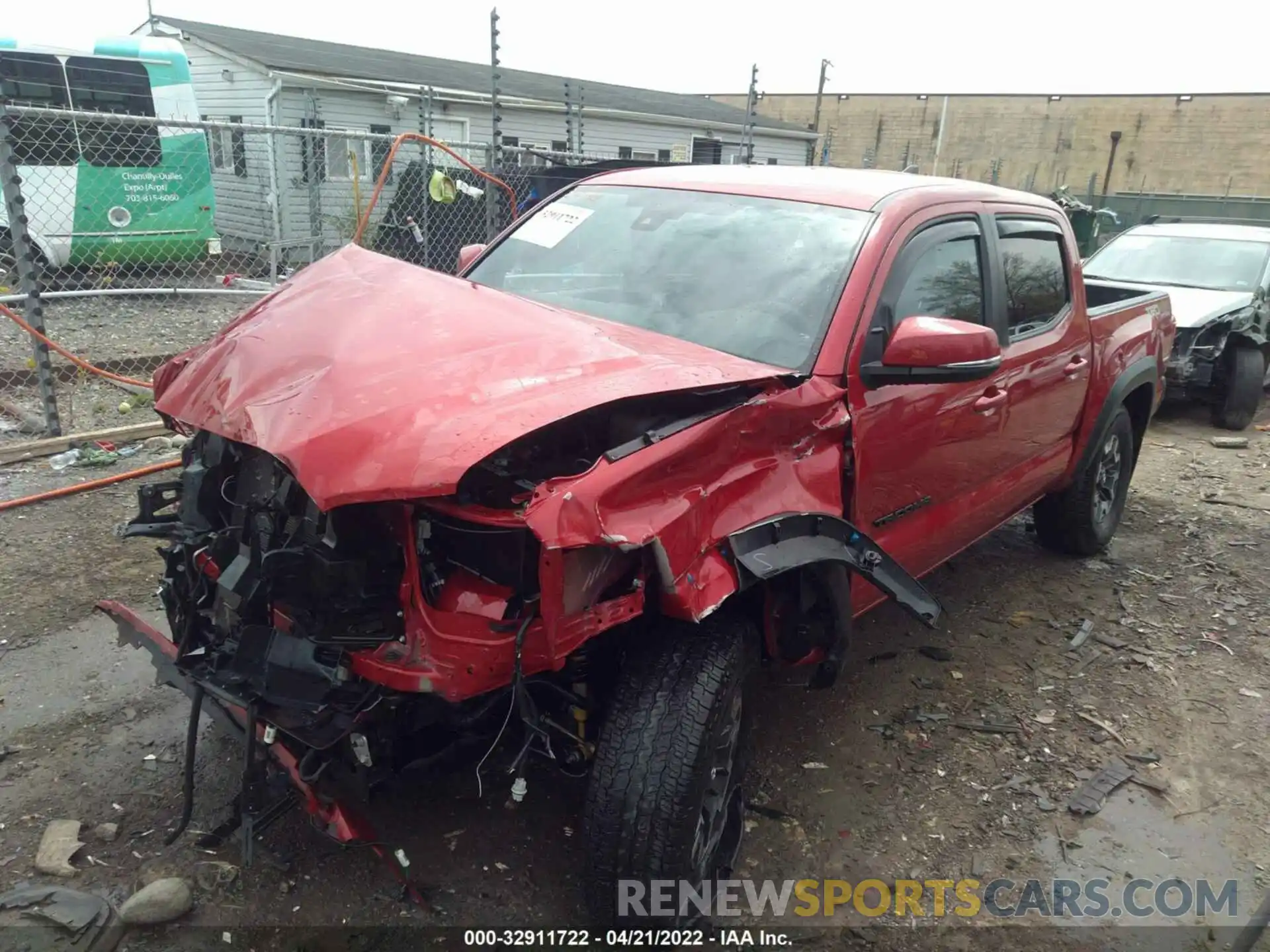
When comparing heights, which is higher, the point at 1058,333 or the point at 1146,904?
the point at 1058,333

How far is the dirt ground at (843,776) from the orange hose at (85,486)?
94mm

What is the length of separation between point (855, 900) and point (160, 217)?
1258 centimetres

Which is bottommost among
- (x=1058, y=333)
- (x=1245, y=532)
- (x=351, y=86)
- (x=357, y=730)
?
(x=1245, y=532)

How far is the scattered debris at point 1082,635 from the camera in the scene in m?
4.10

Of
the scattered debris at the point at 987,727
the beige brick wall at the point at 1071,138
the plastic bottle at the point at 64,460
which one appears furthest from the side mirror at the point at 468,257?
the beige brick wall at the point at 1071,138

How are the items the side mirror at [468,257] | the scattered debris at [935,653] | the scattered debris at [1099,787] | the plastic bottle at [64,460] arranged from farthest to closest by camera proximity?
the plastic bottle at [64,460], the scattered debris at [935,653], the side mirror at [468,257], the scattered debris at [1099,787]

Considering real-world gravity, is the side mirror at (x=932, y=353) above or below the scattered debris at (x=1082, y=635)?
above

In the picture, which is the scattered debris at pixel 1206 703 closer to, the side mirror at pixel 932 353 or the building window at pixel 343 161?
the side mirror at pixel 932 353

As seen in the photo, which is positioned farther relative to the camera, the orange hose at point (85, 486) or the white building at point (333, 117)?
the white building at point (333, 117)

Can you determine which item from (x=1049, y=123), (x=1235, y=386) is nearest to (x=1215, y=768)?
(x=1235, y=386)

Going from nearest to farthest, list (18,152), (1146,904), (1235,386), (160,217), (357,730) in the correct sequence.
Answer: (357,730)
(1146,904)
(1235,386)
(18,152)
(160,217)

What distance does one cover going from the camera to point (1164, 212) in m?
20.1

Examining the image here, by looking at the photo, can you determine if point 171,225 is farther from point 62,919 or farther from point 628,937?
point 628,937

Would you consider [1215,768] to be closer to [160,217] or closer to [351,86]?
[160,217]
